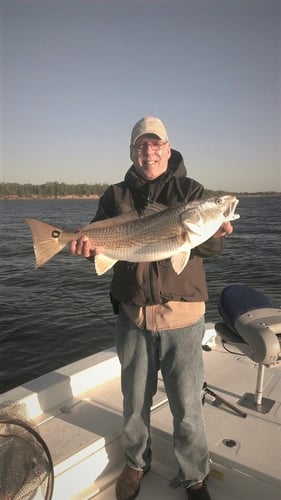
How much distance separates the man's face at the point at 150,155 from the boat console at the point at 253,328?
63.9 inches

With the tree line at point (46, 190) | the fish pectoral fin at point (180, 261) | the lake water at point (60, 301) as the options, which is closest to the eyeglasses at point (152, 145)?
the fish pectoral fin at point (180, 261)

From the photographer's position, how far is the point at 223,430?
3994 millimetres

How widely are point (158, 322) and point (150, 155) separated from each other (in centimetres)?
129

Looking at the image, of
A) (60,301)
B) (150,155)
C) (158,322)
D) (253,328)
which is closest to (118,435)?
(158,322)

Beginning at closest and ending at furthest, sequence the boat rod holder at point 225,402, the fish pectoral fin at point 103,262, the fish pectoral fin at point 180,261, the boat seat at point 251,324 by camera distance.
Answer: the fish pectoral fin at point 180,261
the fish pectoral fin at point 103,262
the boat seat at point 251,324
the boat rod holder at point 225,402

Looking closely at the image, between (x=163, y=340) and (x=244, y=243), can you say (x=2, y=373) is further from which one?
(x=244, y=243)

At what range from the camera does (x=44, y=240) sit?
3762 mm

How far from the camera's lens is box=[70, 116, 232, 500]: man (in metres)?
3.33

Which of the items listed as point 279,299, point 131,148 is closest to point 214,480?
point 131,148

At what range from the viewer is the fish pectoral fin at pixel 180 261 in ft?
10.6

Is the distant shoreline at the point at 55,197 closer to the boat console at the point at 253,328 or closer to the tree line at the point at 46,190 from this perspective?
the tree line at the point at 46,190

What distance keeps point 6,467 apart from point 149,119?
2690 millimetres

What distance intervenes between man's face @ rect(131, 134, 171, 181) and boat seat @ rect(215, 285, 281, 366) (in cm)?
162

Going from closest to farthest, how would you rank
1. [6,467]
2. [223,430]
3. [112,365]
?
[6,467] → [223,430] → [112,365]
